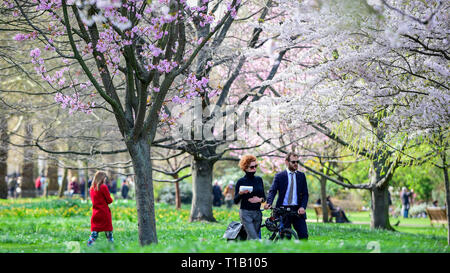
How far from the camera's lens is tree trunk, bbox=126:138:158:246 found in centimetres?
842

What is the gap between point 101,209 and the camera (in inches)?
388

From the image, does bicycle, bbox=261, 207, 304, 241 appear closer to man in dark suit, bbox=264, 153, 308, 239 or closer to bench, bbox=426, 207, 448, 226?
man in dark suit, bbox=264, 153, 308, 239

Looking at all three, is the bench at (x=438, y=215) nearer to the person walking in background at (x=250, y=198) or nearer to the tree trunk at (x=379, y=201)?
the tree trunk at (x=379, y=201)

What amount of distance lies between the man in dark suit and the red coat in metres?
3.42

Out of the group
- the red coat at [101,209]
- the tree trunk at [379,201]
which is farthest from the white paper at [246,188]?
the tree trunk at [379,201]

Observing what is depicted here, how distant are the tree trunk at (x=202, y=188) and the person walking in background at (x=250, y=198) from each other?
8.71 meters

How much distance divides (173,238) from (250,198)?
4391 millimetres

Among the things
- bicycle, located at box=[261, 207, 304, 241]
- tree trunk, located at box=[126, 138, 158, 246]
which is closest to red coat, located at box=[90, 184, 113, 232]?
tree trunk, located at box=[126, 138, 158, 246]

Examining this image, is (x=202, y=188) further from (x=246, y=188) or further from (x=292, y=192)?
(x=246, y=188)

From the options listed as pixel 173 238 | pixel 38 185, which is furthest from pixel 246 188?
pixel 38 185

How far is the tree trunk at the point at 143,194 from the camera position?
842 centimetres

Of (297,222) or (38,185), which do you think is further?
(38,185)

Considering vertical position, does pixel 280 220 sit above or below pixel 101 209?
below

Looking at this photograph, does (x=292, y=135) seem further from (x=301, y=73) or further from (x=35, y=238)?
(x=35, y=238)
